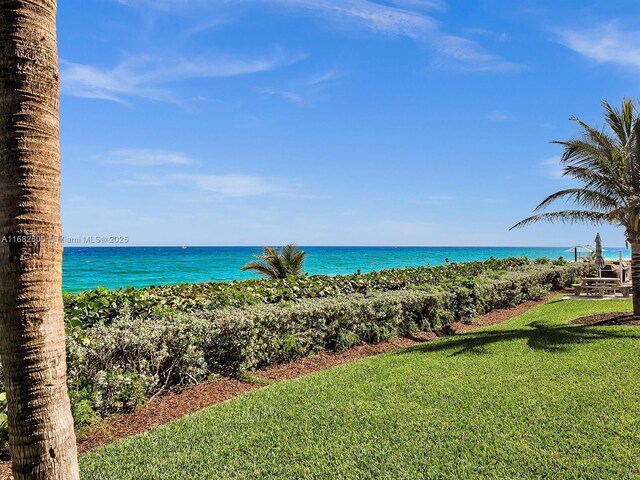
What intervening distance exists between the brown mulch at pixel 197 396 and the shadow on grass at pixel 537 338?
0.97m

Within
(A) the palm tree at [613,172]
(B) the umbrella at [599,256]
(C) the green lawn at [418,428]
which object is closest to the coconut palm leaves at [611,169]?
(A) the palm tree at [613,172]

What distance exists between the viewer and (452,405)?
5.51 m

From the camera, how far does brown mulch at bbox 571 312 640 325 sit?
35.6ft

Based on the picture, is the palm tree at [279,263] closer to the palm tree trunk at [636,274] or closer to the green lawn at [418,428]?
the palm tree trunk at [636,274]

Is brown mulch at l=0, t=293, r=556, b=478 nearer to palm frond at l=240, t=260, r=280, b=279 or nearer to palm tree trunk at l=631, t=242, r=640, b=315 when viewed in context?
palm tree trunk at l=631, t=242, r=640, b=315

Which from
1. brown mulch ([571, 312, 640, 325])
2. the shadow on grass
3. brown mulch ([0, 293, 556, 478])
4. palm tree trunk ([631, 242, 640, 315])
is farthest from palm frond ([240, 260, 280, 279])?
palm tree trunk ([631, 242, 640, 315])

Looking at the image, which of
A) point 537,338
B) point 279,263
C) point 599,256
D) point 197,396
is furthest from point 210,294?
point 599,256

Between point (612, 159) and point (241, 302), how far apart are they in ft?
31.9

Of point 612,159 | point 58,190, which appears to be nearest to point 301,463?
point 58,190

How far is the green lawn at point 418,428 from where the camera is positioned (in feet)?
13.3

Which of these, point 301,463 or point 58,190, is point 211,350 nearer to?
point 301,463

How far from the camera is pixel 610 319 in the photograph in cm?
1123

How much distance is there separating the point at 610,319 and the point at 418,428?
8861mm

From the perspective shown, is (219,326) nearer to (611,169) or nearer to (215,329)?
(215,329)
